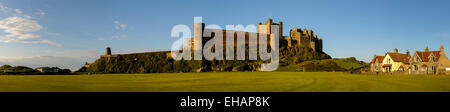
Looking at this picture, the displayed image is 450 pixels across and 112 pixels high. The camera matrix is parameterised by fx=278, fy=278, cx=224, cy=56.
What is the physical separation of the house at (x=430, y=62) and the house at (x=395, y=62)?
21.0 ft

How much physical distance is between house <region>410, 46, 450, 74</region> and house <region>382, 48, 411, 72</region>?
639cm

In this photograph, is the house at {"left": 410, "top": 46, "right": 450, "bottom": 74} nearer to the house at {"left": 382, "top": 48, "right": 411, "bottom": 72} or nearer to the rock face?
the house at {"left": 382, "top": 48, "right": 411, "bottom": 72}

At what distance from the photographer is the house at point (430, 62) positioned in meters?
58.0

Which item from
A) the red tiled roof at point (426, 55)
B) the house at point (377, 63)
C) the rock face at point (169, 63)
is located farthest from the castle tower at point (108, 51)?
the red tiled roof at point (426, 55)

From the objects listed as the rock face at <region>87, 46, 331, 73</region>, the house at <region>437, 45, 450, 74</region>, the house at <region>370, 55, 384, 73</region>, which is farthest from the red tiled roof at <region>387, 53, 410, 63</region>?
the rock face at <region>87, 46, 331, 73</region>

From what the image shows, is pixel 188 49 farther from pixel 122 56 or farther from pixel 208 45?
pixel 122 56

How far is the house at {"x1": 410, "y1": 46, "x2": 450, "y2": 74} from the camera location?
57969mm

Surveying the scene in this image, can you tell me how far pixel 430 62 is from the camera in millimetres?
59062

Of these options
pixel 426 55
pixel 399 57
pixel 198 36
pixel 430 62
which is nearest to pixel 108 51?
pixel 198 36

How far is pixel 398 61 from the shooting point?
2724 inches

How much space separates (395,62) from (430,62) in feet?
34.2

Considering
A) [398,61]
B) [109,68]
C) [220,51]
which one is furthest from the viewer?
[220,51]
